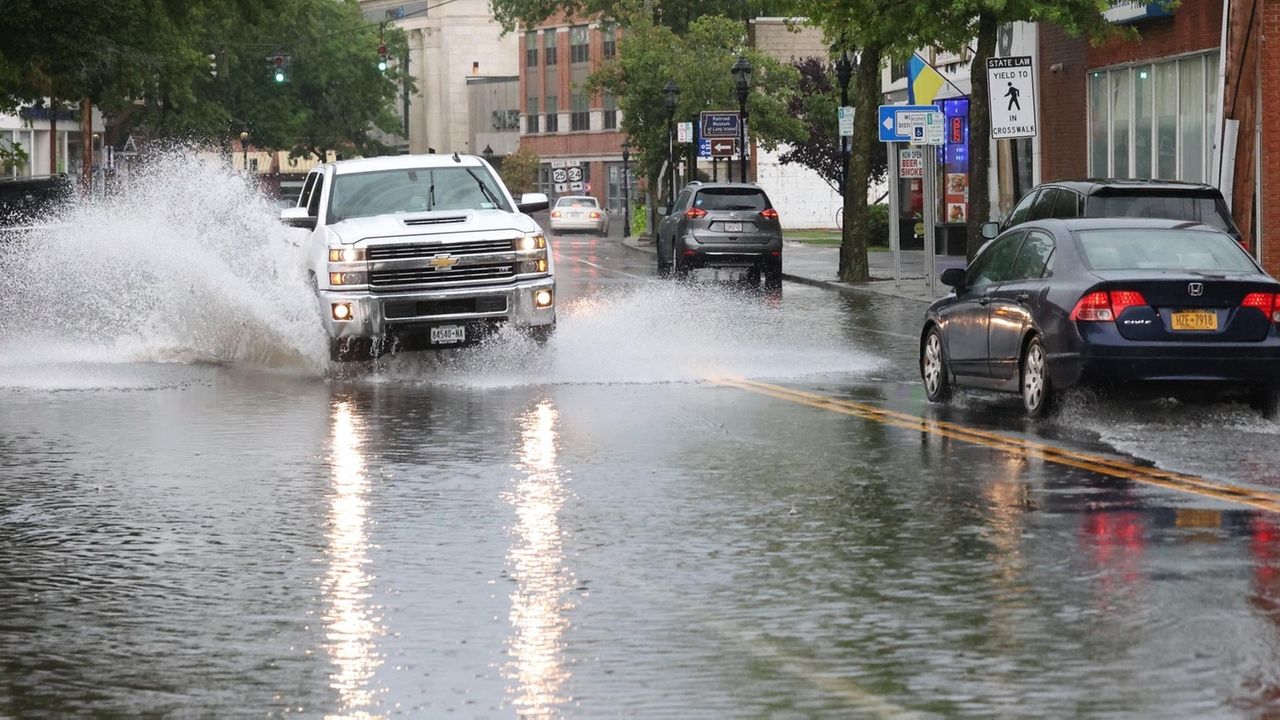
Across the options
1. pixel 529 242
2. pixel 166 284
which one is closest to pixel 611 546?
pixel 529 242

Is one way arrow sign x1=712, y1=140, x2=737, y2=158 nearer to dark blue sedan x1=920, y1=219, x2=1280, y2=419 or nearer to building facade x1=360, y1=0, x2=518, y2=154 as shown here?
dark blue sedan x1=920, y1=219, x2=1280, y2=419

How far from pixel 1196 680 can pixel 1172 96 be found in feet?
97.4

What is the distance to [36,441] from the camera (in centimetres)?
1520

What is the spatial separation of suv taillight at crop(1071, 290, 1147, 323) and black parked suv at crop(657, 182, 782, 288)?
25.8 metres

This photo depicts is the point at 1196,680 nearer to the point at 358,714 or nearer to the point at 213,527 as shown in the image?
the point at 358,714

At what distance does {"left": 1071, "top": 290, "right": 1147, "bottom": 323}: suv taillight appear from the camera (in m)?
15.4

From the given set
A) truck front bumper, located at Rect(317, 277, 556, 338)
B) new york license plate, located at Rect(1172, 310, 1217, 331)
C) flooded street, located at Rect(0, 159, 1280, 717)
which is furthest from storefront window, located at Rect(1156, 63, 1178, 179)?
new york license plate, located at Rect(1172, 310, 1217, 331)

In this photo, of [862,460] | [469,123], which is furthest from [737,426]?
[469,123]

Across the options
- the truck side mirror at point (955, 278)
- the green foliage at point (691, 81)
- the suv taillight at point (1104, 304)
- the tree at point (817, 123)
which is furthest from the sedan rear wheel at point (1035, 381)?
the green foliage at point (691, 81)

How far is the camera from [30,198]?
2936 centimetres

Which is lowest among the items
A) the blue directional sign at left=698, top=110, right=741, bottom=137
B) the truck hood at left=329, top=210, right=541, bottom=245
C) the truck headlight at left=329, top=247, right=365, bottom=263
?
the truck headlight at left=329, top=247, right=365, bottom=263

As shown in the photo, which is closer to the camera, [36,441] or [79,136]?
[36,441]

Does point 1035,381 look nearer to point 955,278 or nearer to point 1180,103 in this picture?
point 955,278

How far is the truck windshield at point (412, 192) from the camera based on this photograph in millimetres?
21609
